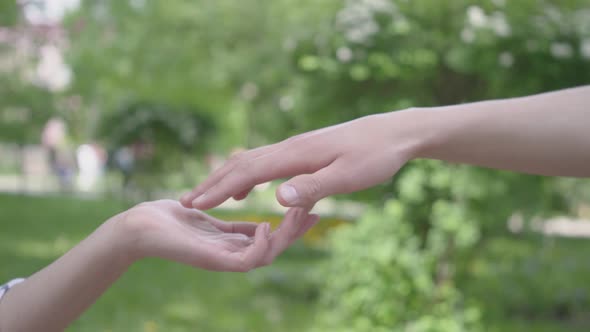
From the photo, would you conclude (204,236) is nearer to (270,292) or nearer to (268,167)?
(268,167)

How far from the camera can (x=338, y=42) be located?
479cm

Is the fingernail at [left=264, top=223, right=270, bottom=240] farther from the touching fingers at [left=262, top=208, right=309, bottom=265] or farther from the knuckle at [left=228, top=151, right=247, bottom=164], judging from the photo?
the knuckle at [left=228, top=151, right=247, bottom=164]

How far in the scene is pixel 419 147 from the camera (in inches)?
49.7

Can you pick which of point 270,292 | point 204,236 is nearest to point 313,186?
point 204,236

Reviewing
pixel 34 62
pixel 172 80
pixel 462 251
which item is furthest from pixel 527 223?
pixel 172 80

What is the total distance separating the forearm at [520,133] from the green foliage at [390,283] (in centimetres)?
331

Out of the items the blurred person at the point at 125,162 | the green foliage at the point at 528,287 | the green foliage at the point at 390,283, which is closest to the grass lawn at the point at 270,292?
the green foliage at the point at 528,287

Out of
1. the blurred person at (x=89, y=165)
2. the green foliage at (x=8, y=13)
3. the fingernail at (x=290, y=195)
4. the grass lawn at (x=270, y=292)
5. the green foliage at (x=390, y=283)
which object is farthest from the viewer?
the blurred person at (x=89, y=165)

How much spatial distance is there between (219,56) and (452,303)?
8.59 m

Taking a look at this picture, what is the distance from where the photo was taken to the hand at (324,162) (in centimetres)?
118

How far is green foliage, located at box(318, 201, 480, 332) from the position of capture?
15.0 feet

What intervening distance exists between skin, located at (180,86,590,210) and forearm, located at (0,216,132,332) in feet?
0.75

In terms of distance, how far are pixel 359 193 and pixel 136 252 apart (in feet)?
12.4

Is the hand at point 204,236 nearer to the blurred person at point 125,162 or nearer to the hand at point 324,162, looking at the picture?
the hand at point 324,162
